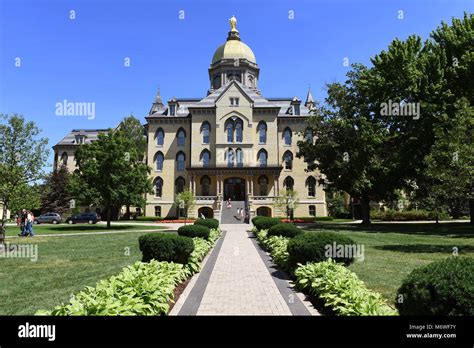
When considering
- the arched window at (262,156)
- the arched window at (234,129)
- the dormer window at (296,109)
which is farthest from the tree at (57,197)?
the dormer window at (296,109)

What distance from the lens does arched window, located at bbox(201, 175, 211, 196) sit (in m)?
52.7

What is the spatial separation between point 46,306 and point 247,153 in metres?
44.8

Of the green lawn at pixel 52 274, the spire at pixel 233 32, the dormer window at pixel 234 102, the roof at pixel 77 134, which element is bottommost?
the green lawn at pixel 52 274

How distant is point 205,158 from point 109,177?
21348 mm

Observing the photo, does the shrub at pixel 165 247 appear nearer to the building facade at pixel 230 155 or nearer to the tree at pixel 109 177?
the tree at pixel 109 177

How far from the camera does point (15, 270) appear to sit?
12070 mm

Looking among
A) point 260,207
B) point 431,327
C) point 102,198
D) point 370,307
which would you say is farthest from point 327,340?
point 260,207

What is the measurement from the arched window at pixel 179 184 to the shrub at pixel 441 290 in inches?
1973

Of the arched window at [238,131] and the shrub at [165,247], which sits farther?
the arched window at [238,131]

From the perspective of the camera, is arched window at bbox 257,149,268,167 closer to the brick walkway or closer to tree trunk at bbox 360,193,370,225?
tree trunk at bbox 360,193,370,225

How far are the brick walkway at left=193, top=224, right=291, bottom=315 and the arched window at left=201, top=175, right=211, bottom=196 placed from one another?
3845 centimetres

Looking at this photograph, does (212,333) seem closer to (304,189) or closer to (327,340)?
(327,340)

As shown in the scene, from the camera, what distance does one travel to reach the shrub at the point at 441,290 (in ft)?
14.7

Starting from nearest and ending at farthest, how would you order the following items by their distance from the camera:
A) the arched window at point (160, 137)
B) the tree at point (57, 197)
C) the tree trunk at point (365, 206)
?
the tree trunk at point (365, 206)
the tree at point (57, 197)
the arched window at point (160, 137)
